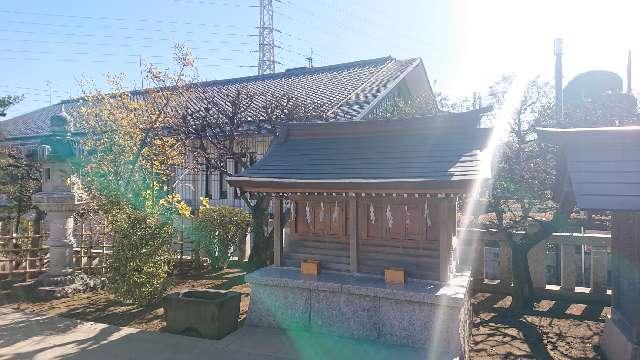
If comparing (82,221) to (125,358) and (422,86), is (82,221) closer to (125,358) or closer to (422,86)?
(125,358)

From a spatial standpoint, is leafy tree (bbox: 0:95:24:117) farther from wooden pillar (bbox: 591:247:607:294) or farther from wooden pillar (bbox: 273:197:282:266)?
wooden pillar (bbox: 591:247:607:294)

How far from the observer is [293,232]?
9086 mm

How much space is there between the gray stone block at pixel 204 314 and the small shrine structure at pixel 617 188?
6.03 metres

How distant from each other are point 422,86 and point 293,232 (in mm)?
15023

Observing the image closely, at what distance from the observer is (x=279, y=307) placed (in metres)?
8.20

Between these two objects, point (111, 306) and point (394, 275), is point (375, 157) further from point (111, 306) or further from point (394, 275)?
point (111, 306)

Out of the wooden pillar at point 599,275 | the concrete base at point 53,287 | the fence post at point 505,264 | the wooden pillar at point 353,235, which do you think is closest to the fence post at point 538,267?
the fence post at point 505,264

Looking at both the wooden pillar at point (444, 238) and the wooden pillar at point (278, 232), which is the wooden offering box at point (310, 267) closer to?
the wooden pillar at point (278, 232)

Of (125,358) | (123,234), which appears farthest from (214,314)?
(123,234)

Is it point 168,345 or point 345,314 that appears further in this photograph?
point 345,314

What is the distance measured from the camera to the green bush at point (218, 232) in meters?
12.5

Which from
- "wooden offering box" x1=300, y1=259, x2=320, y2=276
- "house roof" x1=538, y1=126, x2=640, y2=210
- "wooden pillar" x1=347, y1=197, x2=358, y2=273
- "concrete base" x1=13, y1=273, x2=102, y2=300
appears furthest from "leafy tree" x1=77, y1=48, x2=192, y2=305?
"house roof" x1=538, y1=126, x2=640, y2=210

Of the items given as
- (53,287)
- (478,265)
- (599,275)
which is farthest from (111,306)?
(599,275)

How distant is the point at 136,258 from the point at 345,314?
4.68m
